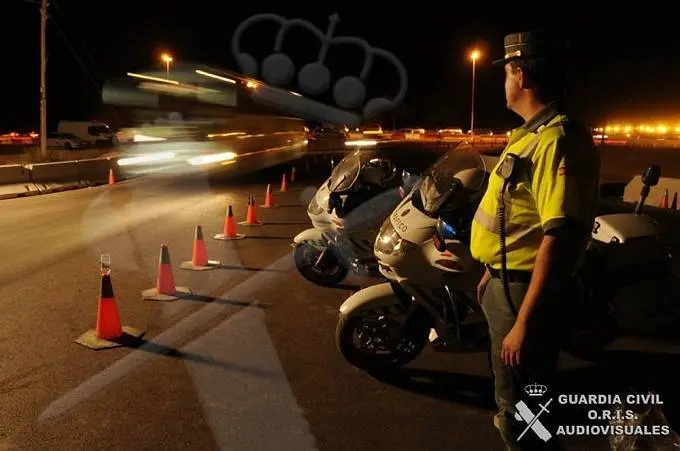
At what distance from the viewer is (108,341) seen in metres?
5.58

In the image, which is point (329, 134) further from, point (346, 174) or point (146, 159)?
point (346, 174)

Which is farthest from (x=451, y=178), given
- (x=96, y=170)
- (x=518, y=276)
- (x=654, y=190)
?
(x=96, y=170)

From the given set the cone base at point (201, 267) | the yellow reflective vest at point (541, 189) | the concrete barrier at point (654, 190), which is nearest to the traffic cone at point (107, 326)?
the cone base at point (201, 267)

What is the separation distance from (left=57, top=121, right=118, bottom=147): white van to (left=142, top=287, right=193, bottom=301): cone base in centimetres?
3879

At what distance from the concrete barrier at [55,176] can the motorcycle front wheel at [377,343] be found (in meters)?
15.9

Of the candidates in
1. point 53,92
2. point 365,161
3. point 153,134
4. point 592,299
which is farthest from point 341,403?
point 53,92

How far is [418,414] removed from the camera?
427 centimetres

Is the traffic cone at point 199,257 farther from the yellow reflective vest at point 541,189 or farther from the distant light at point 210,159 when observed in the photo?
the distant light at point 210,159

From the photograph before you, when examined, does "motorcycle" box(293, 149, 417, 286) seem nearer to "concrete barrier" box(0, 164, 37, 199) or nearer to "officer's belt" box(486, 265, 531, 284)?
"officer's belt" box(486, 265, 531, 284)

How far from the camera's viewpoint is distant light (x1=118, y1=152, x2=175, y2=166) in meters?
24.4

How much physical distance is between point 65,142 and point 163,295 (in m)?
37.1

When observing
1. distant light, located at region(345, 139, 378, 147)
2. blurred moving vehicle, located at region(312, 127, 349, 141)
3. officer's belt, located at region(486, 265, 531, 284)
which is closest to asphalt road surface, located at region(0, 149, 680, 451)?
officer's belt, located at region(486, 265, 531, 284)

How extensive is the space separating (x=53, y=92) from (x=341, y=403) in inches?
2917

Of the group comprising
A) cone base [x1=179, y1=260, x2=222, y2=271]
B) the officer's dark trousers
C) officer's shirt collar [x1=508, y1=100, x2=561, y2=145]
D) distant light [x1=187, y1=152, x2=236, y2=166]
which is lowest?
cone base [x1=179, y1=260, x2=222, y2=271]
